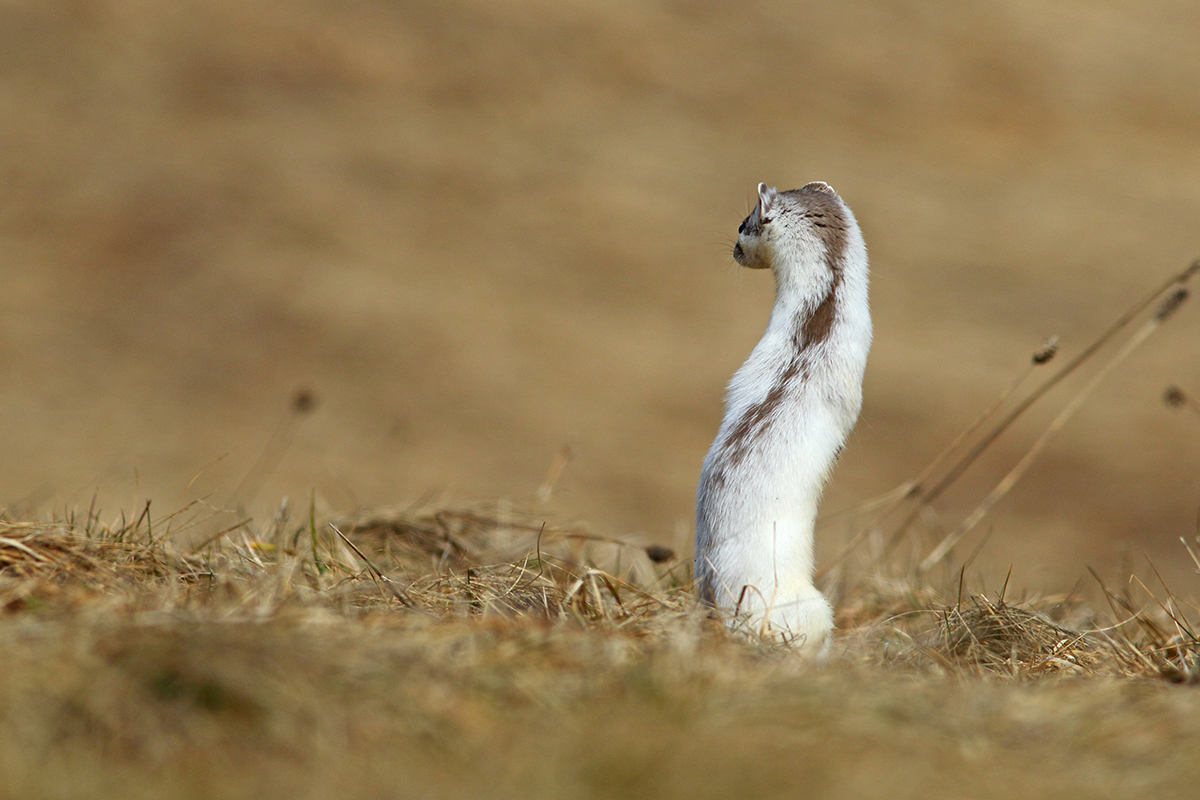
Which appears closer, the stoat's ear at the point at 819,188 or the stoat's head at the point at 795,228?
the stoat's head at the point at 795,228

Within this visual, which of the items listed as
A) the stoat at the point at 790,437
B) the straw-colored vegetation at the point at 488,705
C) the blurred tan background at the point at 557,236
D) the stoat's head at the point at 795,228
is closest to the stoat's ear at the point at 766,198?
the stoat's head at the point at 795,228

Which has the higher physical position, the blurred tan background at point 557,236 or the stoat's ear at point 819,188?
the blurred tan background at point 557,236

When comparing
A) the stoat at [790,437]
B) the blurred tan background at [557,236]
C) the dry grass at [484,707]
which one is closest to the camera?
the dry grass at [484,707]

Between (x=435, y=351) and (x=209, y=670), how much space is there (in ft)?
39.0


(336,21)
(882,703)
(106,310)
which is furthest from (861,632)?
(336,21)

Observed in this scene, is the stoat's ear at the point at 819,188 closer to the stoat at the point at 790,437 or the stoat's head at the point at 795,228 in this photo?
the stoat's head at the point at 795,228

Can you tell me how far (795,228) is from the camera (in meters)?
3.81

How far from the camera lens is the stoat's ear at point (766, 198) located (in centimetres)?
393

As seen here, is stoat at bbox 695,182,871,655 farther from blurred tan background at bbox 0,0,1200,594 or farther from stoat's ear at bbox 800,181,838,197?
blurred tan background at bbox 0,0,1200,594

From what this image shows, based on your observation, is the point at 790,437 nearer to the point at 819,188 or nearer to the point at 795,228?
the point at 795,228

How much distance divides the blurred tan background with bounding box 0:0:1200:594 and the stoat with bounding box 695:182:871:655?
19.7 feet

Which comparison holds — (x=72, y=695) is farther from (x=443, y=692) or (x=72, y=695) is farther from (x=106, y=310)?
(x=106, y=310)

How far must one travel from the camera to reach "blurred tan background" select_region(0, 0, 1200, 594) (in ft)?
39.2

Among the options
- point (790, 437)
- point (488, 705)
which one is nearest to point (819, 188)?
point (790, 437)
